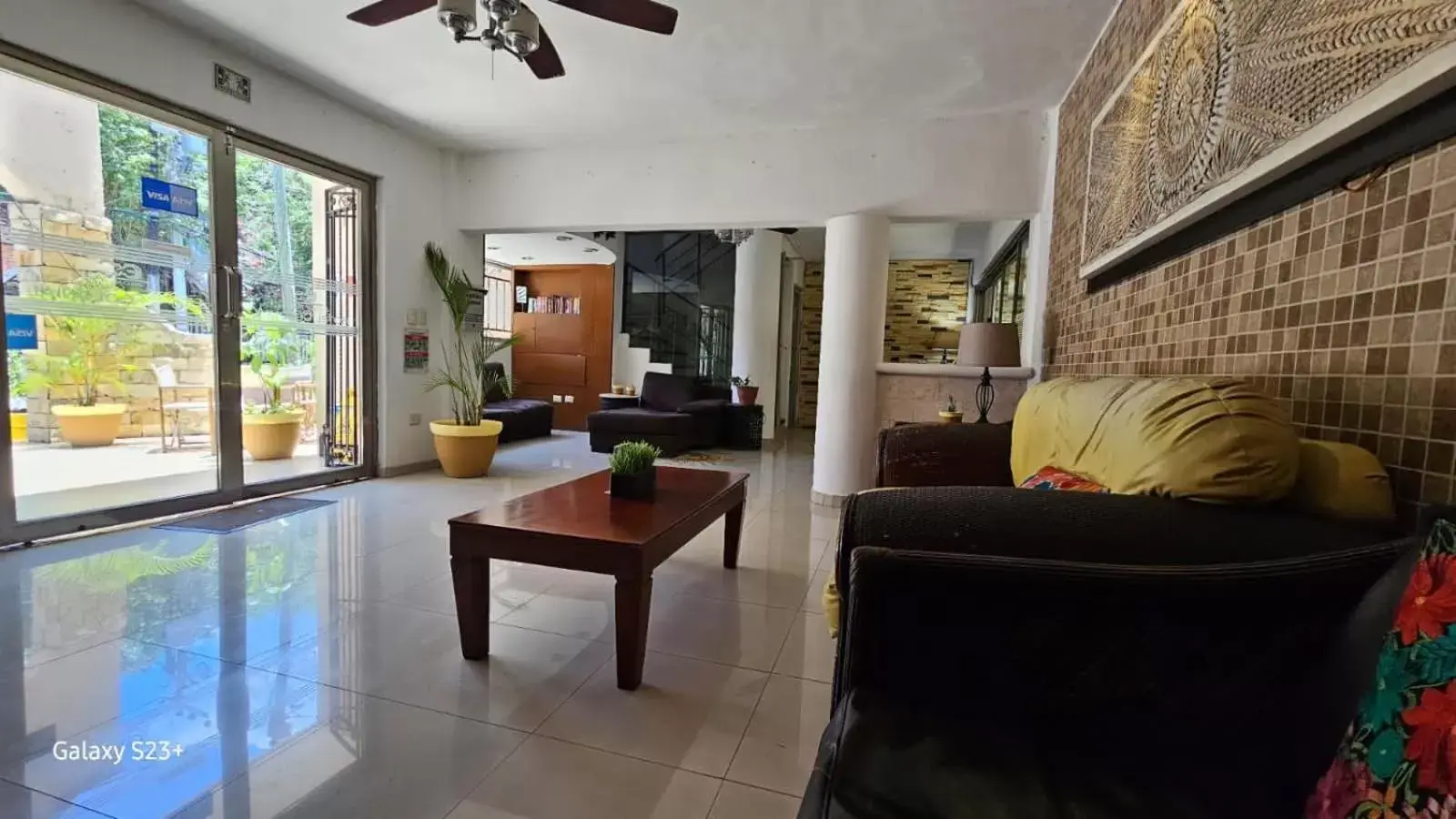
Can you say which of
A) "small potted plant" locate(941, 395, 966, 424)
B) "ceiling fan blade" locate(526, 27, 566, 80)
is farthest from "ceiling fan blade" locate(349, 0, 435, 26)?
"small potted plant" locate(941, 395, 966, 424)

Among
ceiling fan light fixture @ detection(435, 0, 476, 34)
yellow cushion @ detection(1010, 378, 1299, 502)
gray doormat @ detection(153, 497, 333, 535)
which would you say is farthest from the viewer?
gray doormat @ detection(153, 497, 333, 535)

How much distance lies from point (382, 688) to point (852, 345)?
3.30 metres

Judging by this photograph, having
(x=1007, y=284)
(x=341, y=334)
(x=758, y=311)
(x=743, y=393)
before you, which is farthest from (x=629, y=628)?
(x=758, y=311)

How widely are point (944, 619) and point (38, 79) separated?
442 cm

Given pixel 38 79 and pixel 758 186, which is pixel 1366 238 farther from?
pixel 38 79

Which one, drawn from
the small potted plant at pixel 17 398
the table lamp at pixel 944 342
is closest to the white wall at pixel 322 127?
the small potted plant at pixel 17 398

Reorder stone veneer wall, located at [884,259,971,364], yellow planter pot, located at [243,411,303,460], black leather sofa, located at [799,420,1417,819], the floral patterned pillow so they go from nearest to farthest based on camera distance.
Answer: the floral patterned pillow, black leather sofa, located at [799,420,1417,819], yellow planter pot, located at [243,411,303,460], stone veneer wall, located at [884,259,971,364]

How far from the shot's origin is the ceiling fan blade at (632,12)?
88.2 inches

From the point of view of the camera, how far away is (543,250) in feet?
25.2

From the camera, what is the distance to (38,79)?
2.77 metres

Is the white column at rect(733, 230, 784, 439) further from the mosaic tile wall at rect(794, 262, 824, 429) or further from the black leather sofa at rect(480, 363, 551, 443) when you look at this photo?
the black leather sofa at rect(480, 363, 551, 443)

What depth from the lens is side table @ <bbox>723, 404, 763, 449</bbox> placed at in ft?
22.5

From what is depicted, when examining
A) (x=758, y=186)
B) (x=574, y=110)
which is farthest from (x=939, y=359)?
(x=574, y=110)

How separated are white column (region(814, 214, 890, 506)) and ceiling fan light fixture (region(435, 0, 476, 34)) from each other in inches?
103
